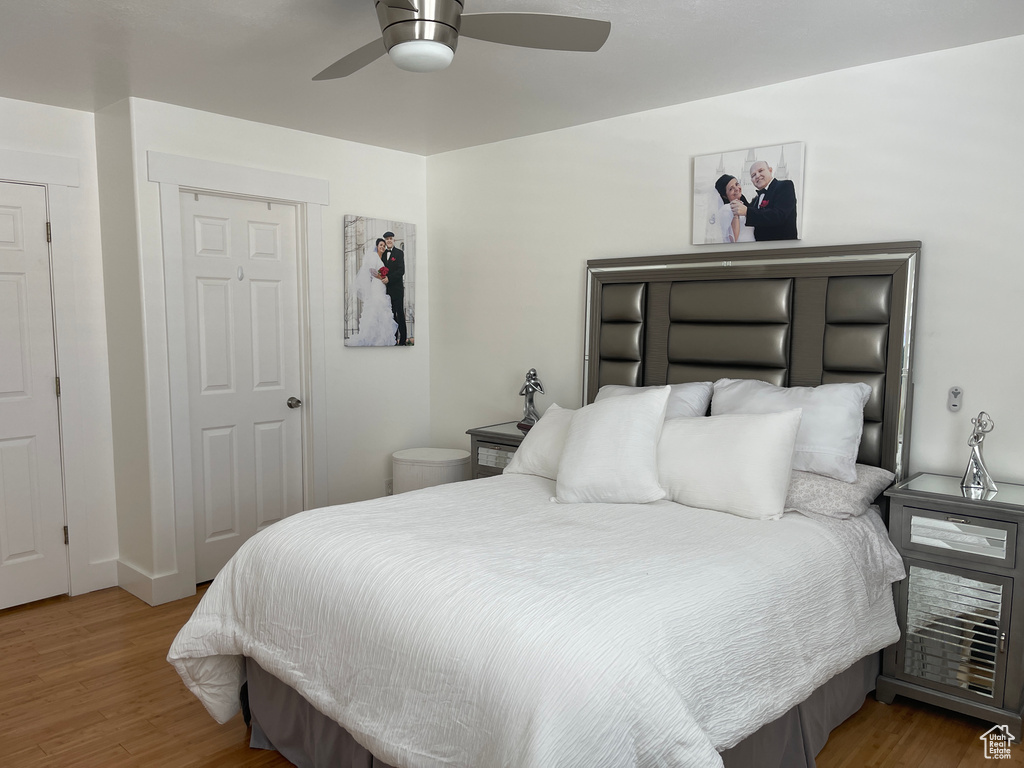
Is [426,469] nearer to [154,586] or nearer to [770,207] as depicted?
[154,586]

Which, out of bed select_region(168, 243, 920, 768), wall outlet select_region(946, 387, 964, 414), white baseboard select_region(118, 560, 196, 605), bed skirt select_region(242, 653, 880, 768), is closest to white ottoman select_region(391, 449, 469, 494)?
bed select_region(168, 243, 920, 768)

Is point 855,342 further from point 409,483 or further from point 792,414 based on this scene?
point 409,483

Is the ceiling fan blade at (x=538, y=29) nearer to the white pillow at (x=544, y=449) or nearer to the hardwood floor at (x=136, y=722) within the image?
the white pillow at (x=544, y=449)

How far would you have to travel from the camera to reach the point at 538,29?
203 cm

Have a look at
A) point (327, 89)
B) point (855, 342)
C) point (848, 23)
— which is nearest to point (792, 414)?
point (855, 342)

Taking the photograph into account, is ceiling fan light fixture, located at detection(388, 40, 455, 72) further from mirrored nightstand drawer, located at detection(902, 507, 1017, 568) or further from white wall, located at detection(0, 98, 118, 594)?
white wall, located at detection(0, 98, 118, 594)

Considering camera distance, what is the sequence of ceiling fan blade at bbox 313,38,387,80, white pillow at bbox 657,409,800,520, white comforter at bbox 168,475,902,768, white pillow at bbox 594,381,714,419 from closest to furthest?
white comforter at bbox 168,475,902,768
ceiling fan blade at bbox 313,38,387,80
white pillow at bbox 657,409,800,520
white pillow at bbox 594,381,714,419

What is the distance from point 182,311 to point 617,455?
2.30 meters

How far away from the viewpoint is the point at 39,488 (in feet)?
11.8

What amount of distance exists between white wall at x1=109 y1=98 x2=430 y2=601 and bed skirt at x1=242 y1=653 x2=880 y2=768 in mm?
1497

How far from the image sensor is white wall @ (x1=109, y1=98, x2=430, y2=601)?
3.49 m

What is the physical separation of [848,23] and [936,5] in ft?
0.86

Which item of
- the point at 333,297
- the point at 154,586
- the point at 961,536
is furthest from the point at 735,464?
the point at 154,586

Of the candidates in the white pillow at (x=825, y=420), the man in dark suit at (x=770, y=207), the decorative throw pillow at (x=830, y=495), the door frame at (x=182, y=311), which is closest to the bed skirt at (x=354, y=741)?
the decorative throw pillow at (x=830, y=495)
